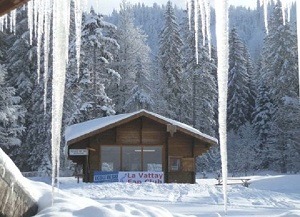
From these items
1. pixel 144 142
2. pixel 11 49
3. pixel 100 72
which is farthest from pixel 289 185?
pixel 11 49

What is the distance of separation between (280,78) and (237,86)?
9838 millimetres

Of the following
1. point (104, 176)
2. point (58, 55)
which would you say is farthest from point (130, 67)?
point (58, 55)

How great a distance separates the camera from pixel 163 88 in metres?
47.7

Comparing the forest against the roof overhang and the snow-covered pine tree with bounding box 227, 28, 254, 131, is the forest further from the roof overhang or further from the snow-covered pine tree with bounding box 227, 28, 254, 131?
the roof overhang

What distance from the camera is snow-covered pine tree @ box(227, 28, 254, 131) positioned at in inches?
2111

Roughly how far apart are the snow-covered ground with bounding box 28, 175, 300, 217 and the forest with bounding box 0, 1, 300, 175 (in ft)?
22.8

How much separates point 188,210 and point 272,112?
40.6 m

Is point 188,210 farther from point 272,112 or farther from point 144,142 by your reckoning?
point 272,112

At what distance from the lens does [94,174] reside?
23250mm

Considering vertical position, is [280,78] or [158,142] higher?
[280,78]

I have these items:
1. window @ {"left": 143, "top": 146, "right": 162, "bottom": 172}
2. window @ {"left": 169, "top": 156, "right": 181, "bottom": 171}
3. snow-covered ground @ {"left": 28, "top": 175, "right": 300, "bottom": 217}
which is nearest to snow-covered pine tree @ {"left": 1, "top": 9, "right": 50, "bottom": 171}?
snow-covered ground @ {"left": 28, "top": 175, "right": 300, "bottom": 217}

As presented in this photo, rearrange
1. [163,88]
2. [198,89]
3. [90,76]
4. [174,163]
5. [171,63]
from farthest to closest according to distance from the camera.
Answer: [171,63], [198,89], [163,88], [90,76], [174,163]

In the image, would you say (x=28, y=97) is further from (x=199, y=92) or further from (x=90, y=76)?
(x=199, y=92)

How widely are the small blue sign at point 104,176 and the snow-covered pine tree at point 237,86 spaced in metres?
33.4
